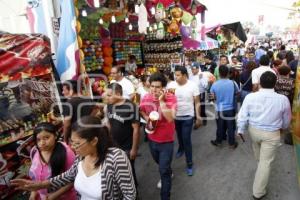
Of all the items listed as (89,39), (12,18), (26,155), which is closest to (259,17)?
(89,39)

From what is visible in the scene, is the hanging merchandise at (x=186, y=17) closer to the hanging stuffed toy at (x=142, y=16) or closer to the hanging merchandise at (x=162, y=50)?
the hanging merchandise at (x=162, y=50)

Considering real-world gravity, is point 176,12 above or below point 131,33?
above

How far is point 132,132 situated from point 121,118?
25 cm

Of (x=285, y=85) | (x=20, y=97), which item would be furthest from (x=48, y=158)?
(x=285, y=85)

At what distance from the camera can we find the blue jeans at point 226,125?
508 centimetres

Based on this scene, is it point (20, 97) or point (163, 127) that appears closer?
point (163, 127)

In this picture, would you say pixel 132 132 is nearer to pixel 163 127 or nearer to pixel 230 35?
pixel 163 127

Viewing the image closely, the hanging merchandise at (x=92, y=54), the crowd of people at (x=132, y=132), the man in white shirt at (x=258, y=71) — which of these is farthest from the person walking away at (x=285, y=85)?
the hanging merchandise at (x=92, y=54)

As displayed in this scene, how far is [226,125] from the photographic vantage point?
5.32 meters

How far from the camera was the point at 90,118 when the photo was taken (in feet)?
6.77

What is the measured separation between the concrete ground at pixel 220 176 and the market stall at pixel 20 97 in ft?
5.69

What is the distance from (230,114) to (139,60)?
4.92 m

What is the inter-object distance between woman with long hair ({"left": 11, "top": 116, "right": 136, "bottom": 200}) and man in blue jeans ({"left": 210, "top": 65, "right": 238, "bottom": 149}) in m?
3.40

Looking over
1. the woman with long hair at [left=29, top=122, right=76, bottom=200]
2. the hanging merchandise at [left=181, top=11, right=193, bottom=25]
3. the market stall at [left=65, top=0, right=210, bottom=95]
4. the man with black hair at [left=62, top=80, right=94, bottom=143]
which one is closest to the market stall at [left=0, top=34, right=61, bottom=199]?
the man with black hair at [left=62, top=80, right=94, bottom=143]
